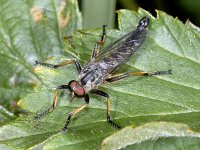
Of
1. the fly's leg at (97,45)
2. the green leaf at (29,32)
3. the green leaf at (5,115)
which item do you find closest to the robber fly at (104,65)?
the fly's leg at (97,45)

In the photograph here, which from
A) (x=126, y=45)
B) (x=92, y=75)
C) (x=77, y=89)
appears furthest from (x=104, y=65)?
(x=77, y=89)

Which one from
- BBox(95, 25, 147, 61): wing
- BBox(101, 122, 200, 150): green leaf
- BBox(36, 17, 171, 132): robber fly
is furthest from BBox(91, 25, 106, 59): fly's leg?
BBox(101, 122, 200, 150): green leaf

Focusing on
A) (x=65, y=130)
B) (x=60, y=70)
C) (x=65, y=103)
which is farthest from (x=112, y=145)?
(x=60, y=70)

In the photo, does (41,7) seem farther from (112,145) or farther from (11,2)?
(112,145)

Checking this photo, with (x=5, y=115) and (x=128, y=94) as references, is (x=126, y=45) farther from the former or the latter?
(x=5, y=115)

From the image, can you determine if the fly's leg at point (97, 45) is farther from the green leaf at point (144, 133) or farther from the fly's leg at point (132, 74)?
the green leaf at point (144, 133)

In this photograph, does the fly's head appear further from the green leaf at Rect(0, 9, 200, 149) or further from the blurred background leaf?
the blurred background leaf

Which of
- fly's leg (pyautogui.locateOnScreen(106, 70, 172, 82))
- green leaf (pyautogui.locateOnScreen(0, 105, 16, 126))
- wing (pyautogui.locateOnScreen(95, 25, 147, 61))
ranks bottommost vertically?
green leaf (pyautogui.locateOnScreen(0, 105, 16, 126))
